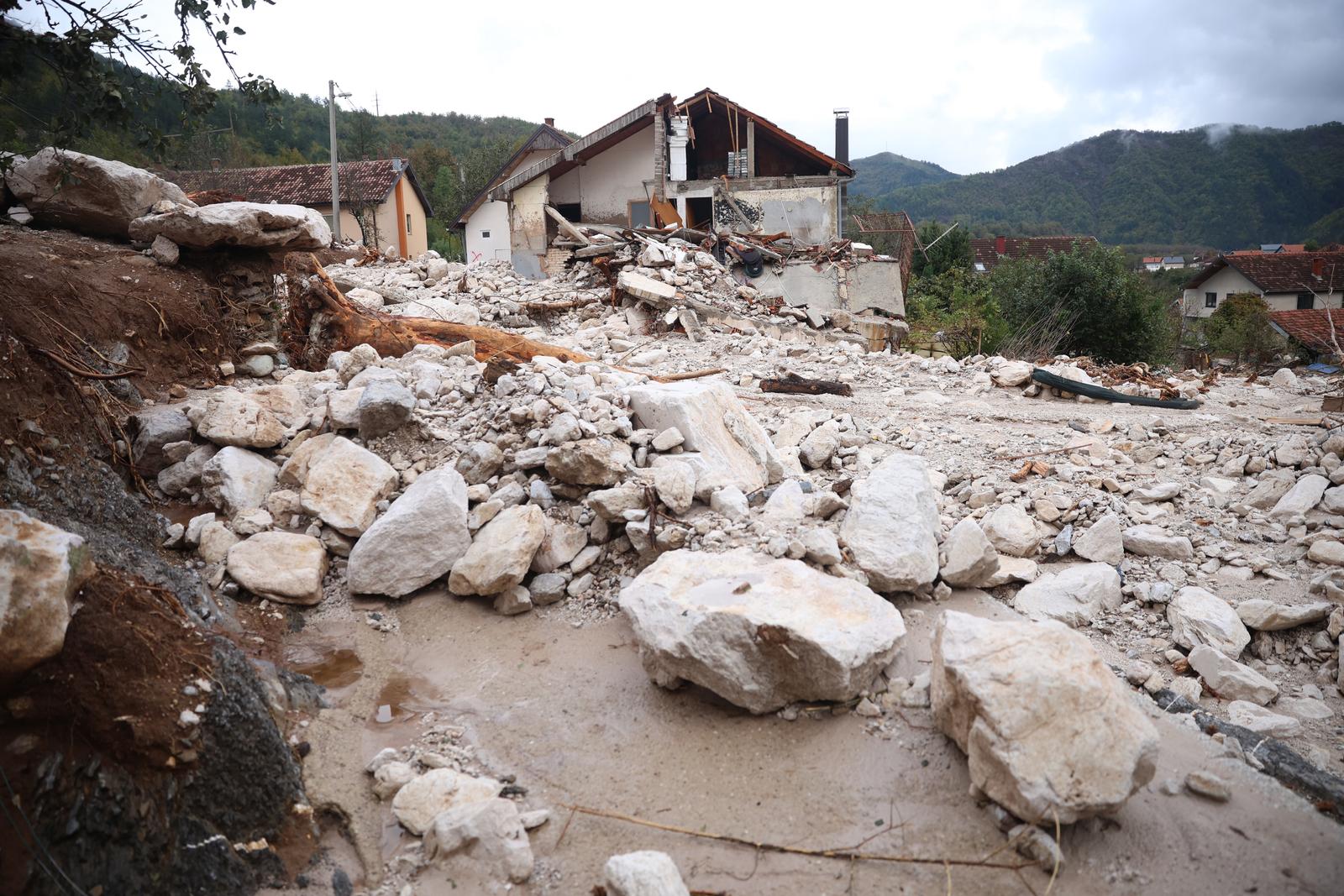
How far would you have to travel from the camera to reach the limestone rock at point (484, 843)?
2398 mm

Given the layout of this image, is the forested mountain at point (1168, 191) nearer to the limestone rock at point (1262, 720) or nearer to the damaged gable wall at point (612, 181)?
the damaged gable wall at point (612, 181)

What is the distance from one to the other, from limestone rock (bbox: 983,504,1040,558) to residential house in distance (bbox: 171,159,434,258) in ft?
78.2

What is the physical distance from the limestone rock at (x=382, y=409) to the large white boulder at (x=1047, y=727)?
349cm

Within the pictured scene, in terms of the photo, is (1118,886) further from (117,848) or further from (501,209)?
(501,209)

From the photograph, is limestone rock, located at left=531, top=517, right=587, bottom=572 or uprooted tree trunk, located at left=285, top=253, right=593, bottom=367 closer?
limestone rock, located at left=531, top=517, right=587, bottom=572

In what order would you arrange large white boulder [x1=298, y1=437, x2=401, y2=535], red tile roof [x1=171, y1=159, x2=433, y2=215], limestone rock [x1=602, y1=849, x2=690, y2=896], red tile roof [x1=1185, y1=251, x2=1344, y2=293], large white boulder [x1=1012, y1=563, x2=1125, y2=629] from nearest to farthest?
limestone rock [x1=602, y1=849, x2=690, y2=896]
large white boulder [x1=1012, y1=563, x2=1125, y2=629]
large white boulder [x1=298, y1=437, x2=401, y2=535]
red tile roof [x1=171, y1=159, x2=433, y2=215]
red tile roof [x1=1185, y1=251, x2=1344, y2=293]

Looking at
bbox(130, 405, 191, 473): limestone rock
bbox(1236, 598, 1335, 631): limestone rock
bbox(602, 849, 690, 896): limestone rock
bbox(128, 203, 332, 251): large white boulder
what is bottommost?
bbox(602, 849, 690, 896): limestone rock

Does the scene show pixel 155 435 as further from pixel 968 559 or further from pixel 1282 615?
pixel 1282 615

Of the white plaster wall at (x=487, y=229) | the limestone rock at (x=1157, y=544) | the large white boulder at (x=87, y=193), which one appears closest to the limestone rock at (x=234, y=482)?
the large white boulder at (x=87, y=193)

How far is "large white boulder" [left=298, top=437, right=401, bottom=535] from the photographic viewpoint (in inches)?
164

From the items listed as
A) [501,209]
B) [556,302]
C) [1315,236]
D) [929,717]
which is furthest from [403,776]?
[1315,236]

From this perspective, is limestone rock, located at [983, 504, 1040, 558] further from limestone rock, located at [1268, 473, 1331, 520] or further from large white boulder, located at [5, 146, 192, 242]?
large white boulder, located at [5, 146, 192, 242]

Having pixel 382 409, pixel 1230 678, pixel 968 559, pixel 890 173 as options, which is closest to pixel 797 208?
pixel 382 409

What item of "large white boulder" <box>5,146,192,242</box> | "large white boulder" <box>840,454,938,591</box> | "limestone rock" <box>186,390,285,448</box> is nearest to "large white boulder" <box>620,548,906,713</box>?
"large white boulder" <box>840,454,938,591</box>
